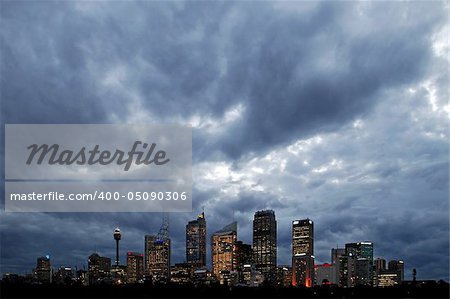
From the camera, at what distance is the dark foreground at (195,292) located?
56703 millimetres

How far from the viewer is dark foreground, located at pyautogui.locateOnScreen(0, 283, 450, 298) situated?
56703mm

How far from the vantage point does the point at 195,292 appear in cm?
6894

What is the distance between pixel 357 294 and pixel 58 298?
1686 inches

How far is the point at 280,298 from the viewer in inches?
2783

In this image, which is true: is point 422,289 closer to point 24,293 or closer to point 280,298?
point 280,298

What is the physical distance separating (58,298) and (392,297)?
149 feet

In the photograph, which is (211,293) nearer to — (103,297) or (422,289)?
(103,297)

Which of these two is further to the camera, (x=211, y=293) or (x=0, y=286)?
(x=211, y=293)

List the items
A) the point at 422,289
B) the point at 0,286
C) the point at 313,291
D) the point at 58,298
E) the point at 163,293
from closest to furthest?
1. the point at 0,286
2. the point at 58,298
3. the point at 163,293
4. the point at 422,289
5. the point at 313,291

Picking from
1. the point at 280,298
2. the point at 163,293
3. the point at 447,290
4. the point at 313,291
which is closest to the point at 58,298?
the point at 163,293

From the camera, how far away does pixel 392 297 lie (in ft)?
226

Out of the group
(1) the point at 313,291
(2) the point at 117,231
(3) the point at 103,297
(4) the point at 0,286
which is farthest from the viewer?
(2) the point at 117,231

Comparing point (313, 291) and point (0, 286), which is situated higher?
point (0, 286)

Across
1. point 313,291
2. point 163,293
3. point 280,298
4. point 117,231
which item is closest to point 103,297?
point 163,293
